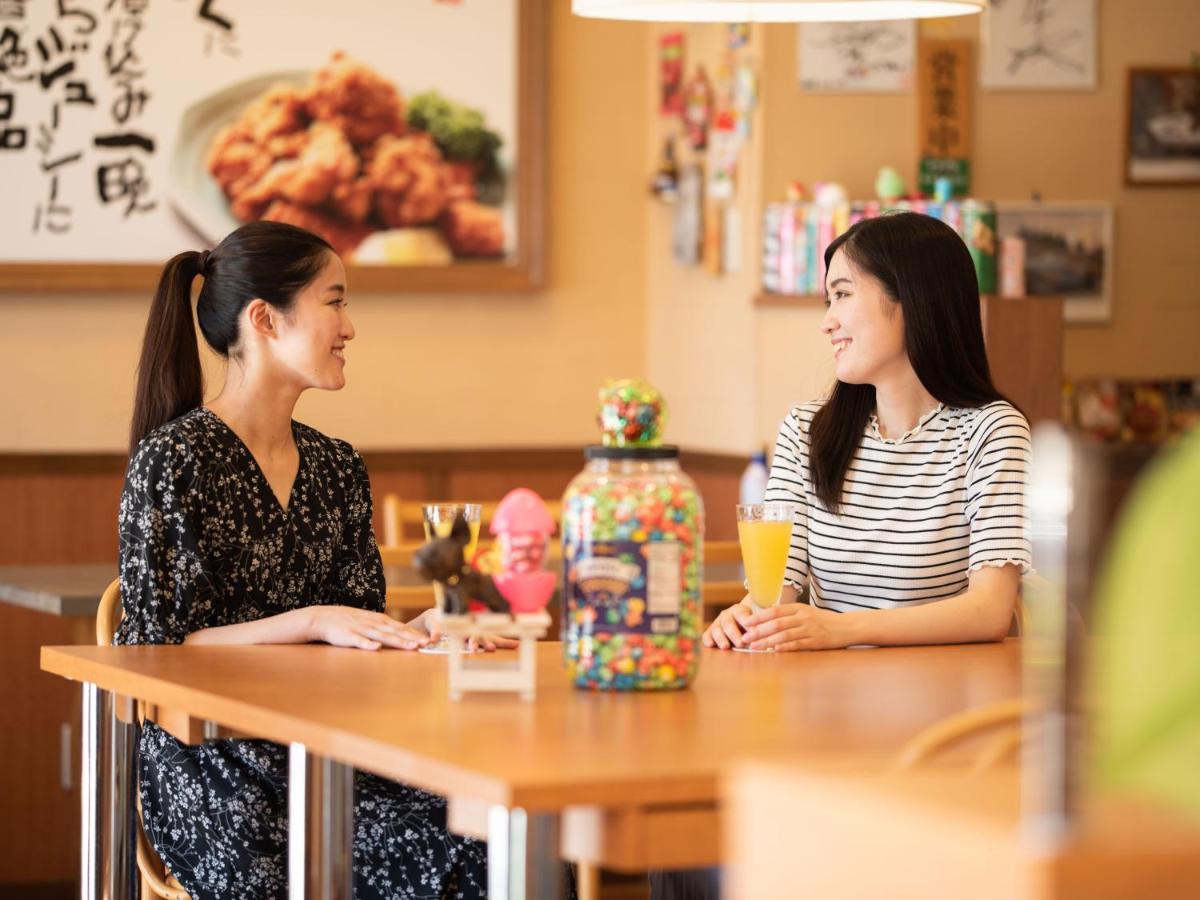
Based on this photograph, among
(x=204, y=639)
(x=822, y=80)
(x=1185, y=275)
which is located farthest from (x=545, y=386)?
(x=204, y=639)

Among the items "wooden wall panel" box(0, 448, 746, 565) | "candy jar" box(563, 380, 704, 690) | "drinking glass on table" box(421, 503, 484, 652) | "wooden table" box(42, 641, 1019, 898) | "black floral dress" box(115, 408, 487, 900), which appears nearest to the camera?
"wooden table" box(42, 641, 1019, 898)

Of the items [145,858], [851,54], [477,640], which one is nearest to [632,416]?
[477,640]

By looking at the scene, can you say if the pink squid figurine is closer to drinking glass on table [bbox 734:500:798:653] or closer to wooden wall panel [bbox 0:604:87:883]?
drinking glass on table [bbox 734:500:798:653]

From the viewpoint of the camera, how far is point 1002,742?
1221mm

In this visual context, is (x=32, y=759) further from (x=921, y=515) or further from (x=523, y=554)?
(x=523, y=554)

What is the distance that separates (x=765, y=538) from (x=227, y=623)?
0.77m

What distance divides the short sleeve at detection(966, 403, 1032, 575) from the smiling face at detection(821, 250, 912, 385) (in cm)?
17

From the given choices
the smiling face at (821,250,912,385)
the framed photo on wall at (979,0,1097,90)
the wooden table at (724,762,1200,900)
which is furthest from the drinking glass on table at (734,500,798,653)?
the framed photo on wall at (979,0,1097,90)

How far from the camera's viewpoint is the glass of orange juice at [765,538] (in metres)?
2.19

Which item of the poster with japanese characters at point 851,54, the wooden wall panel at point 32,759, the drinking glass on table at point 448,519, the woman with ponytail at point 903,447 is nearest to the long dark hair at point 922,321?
the woman with ponytail at point 903,447

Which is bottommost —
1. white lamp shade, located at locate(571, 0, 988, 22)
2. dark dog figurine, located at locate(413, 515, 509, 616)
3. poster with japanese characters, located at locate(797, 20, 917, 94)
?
dark dog figurine, located at locate(413, 515, 509, 616)

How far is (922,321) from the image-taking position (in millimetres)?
2689

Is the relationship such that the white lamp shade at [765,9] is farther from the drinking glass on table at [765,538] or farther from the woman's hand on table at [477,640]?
the woman's hand on table at [477,640]

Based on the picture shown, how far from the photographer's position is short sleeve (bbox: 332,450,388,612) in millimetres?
2688
